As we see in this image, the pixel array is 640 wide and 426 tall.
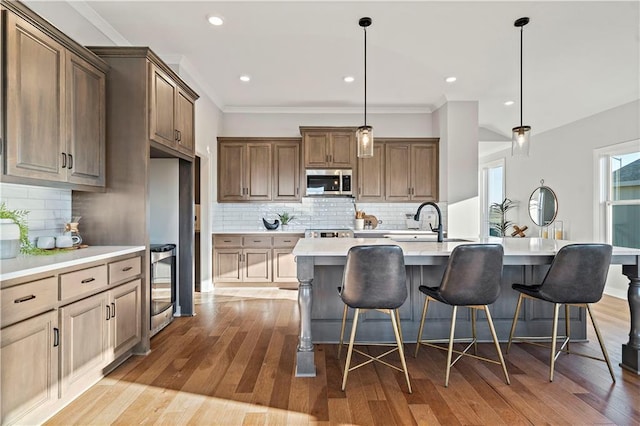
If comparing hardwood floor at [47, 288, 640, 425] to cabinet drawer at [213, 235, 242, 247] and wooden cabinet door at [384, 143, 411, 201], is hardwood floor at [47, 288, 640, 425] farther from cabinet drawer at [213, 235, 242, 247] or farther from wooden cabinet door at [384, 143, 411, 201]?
wooden cabinet door at [384, 143, 411, 201]

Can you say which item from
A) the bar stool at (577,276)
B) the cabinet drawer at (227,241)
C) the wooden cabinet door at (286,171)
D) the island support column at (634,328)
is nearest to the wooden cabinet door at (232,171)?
the wooden cabinet door at (286,171)

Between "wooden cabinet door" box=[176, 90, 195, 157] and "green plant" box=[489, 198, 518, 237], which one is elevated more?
"wooden cabinet door" box=[176, 90, 195, 157]

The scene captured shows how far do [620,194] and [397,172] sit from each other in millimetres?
3112

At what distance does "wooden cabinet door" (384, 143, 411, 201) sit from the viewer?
5875 millimetres

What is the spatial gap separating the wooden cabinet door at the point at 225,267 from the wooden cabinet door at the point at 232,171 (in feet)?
3.05

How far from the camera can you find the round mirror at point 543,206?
244 inches

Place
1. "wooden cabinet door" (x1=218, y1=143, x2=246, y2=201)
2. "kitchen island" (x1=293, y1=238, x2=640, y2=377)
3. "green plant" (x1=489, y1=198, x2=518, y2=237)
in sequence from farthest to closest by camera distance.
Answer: "green plant" (x1=489, y1=198, x2=518, y2=237) < "wooden cabinet door" (x1=218, y1=143, x2=246, y2=201) < "kitchen island" (x1=293, y1=238, x2=640, y2=377)

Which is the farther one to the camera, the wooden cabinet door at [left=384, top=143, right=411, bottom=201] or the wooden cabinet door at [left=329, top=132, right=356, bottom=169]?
the wooden cabinet door at [left=384, top=143, right=411, bottom=201]

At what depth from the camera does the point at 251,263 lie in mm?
5500

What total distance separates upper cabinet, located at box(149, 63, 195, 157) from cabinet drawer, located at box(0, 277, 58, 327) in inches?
57.5

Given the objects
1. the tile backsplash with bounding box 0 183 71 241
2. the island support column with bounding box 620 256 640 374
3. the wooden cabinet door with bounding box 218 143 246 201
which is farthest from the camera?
the wooden cabinet door with bounding box 218 143 246 201

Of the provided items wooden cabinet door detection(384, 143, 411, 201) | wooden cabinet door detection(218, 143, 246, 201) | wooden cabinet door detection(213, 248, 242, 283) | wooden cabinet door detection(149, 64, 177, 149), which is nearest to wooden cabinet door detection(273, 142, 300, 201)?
wooden cabinet door detection(218, 143, 246, 201)

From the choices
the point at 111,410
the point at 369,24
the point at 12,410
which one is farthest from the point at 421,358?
the point at 369,24

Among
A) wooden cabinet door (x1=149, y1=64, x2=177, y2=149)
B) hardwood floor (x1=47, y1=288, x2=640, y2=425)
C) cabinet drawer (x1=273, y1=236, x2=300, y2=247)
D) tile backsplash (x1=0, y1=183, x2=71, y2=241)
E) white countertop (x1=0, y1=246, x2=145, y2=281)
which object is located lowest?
hardwood floor (x1=47, y1=288, x2=640, y2=425)
